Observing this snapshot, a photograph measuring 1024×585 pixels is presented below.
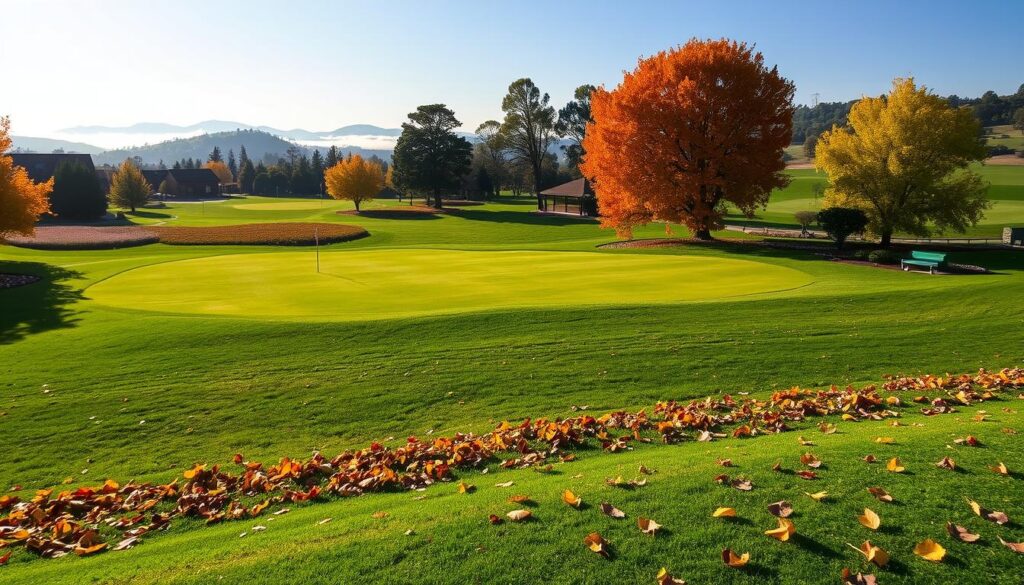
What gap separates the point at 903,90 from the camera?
127ft

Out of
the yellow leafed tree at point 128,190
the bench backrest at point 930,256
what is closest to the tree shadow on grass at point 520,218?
the bench backrest at point 930,256

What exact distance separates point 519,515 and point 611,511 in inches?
34.2

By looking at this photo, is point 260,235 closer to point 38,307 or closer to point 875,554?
point 38,307

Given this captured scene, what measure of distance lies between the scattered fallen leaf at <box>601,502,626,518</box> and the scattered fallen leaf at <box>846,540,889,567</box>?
6.40ft

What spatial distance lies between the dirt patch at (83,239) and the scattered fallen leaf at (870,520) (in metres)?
54.3

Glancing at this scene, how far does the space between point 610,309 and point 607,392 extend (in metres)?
6.07

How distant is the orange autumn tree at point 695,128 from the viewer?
3866 centimetres

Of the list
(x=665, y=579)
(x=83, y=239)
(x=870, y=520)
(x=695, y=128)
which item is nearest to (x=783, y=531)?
(x=870, y=520)

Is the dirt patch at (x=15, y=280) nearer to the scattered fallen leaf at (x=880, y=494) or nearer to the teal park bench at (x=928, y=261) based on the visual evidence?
the scattered fallen leaf at (x=880, y=494)

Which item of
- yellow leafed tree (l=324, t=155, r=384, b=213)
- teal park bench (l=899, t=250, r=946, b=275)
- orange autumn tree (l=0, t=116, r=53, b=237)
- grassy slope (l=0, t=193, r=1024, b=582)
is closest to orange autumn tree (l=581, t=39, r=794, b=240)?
teal park bench (l=899, t=250, r=946, b=275)

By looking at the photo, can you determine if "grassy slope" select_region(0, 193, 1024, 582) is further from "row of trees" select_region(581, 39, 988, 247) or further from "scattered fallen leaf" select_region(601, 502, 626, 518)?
"row of trees" select_region(581, 39, 988, 247)

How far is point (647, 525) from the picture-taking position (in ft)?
18.5

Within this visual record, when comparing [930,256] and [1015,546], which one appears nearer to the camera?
[1015,546]

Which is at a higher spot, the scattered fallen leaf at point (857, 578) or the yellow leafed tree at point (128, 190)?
the yellow leafed tree at point (128, 190)
